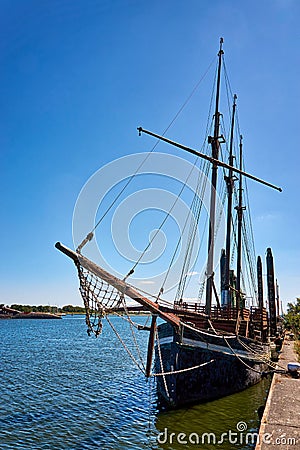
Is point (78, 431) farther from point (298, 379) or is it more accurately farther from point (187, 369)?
point (298, 379)

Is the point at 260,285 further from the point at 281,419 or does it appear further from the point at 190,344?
the point at 281,419

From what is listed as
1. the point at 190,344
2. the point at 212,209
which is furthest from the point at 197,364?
the point at 212,209

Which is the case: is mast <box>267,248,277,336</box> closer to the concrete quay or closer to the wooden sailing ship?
the wooden sailing ship

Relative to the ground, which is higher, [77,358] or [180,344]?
[180,344]

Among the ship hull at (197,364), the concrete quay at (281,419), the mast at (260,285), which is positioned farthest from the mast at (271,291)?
the concrete quay at (281,419)

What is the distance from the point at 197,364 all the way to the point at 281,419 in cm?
530

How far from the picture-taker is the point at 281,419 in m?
9.22

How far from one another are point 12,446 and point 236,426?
281 inches

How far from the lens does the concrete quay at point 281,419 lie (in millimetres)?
7703

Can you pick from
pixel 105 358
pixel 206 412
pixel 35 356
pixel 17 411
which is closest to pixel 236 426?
pixel 206 412

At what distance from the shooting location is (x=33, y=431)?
12.2m

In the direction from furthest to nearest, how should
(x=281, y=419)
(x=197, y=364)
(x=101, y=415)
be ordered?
(x=197, y=364) → (x=101, y=415) → (x=281, y=419)

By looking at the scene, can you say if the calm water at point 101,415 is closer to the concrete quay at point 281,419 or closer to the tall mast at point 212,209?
the concrete quay at point 281,419

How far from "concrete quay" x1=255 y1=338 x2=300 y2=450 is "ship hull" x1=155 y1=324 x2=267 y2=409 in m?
2.25
